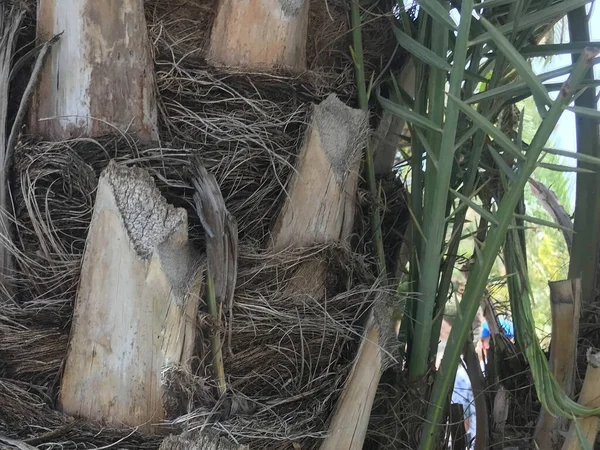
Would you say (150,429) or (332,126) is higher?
(332,126)

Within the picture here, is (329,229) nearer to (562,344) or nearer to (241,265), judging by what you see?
(241,265)

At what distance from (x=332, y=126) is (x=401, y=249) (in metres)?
0.27

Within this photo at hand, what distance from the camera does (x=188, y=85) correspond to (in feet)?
2.29

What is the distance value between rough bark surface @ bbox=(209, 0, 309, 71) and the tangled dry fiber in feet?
0.06

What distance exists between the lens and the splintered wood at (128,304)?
60cm

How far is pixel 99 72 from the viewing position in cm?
66

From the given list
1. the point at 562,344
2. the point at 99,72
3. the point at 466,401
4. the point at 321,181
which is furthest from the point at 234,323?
the point at 466,401

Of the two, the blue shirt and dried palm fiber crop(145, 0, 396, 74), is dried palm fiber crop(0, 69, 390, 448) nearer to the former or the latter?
dried palm fiber crop(145, 0, 396, 74)

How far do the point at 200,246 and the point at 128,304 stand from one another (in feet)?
0.31

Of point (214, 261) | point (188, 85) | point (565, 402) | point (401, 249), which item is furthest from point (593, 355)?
point (188, 85)

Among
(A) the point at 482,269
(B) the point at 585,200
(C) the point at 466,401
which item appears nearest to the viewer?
(A) the point at 482,269

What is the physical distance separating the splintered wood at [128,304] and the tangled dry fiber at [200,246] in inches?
0.9

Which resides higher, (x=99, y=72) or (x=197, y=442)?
(x=99, y=72)

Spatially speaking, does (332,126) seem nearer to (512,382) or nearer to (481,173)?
(481,173)
